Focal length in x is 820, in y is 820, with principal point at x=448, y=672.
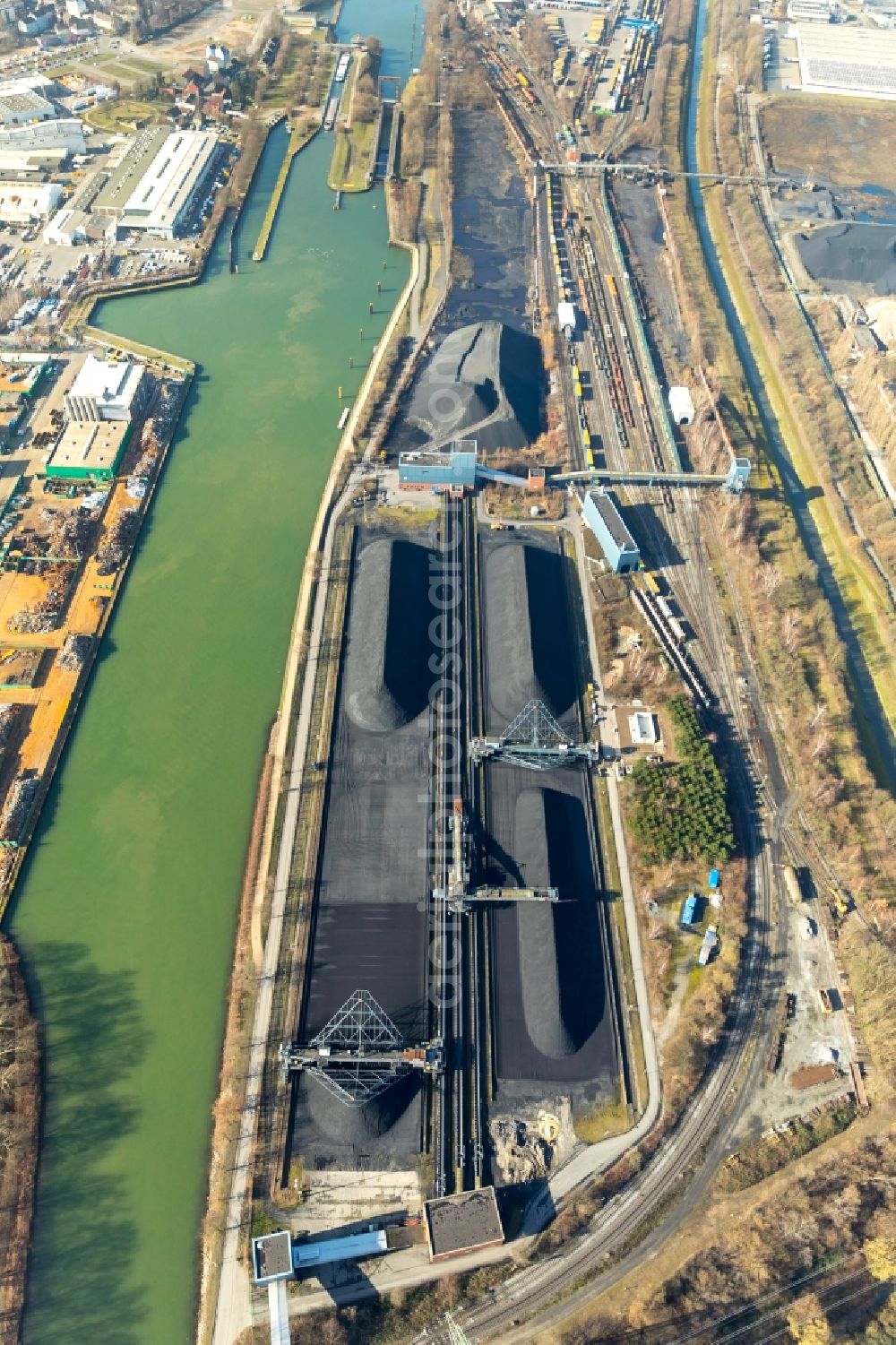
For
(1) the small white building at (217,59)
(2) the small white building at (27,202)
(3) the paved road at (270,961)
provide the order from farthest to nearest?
(1) the small white building at (217,59), (2) the small white building at (27,202), (3) the paved road at (270,961)

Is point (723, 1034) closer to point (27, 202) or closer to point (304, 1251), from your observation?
point (304, 1251)

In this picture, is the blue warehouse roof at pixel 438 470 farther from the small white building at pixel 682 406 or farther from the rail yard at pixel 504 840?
the small white building at pixel 682 406

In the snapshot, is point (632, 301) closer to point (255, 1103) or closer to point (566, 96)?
point (566, 96)

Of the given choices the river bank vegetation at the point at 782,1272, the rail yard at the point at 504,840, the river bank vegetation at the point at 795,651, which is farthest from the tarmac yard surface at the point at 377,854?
the river bank vegetation at the point at 795,651

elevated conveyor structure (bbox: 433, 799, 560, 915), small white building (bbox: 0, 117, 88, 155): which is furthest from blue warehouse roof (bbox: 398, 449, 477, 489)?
small white building (bbox: 0, 117, 88, 155)

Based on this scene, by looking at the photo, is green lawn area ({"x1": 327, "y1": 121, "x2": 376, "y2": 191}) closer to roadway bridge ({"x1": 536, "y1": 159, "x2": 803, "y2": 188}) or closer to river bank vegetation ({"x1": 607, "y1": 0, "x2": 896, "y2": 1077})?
roadway bridge ({"x1": 536, "y1": 159, "x2": 803, "y2": 188})

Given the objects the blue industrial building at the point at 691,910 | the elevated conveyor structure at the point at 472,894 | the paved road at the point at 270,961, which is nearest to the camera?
the paved road at the point at 270,961
